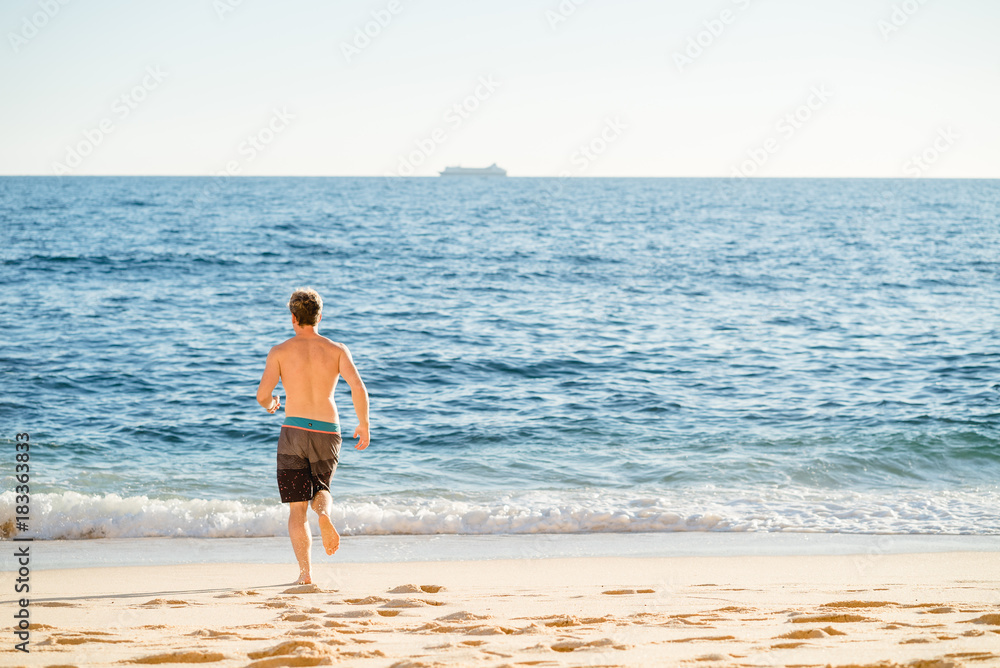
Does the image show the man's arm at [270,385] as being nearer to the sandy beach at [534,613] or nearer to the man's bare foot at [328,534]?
the man's bare foot at [328,534]

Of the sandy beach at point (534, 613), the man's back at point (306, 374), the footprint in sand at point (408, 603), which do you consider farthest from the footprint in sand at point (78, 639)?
the man's back at point (306, 374)

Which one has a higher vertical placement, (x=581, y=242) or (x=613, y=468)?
(x=581, y=242)

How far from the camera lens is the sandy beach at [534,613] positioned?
3.03 m

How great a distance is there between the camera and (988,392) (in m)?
10.3

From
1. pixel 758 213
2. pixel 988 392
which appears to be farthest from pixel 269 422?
pixel 758 213

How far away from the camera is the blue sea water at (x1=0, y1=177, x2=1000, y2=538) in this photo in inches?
264

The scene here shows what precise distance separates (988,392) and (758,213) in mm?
37646

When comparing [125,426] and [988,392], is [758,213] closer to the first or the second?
[988,392]

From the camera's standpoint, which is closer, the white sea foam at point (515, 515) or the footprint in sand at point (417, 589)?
the footprint in sand at point (417, 589)

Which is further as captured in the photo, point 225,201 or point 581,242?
point 225,201

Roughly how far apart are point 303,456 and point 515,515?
2685 millimetres

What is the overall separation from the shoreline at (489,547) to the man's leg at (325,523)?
119cm

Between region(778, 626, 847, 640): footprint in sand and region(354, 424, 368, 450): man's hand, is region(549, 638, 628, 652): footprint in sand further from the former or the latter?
region(354, 424, 368, 450): man's hand

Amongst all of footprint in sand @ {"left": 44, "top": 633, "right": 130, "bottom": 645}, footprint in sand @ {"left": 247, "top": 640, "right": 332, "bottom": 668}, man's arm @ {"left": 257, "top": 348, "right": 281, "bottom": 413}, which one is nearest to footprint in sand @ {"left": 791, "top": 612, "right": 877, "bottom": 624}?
footprint in sand @ {"left": 247, "top": 640, "right": 332, "bottom": 668}
